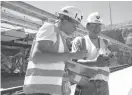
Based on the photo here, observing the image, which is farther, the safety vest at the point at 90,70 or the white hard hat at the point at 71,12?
the safety vest at the point at 90,70

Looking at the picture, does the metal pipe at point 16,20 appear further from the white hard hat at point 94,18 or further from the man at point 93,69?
the man at point 93,69

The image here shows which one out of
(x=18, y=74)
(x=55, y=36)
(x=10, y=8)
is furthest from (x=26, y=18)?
(x=55, y=36)

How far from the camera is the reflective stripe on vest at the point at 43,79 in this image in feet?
4.12

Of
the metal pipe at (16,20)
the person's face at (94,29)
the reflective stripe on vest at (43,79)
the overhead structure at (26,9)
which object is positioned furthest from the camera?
the metal pipe at (16,20)

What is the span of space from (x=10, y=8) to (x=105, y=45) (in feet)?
14.6

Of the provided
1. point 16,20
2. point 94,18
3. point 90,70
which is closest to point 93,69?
point 90,70

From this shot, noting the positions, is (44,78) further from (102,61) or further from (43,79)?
(102,61)

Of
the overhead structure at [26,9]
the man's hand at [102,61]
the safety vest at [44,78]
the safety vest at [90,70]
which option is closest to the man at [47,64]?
the safety vest at [44,78]

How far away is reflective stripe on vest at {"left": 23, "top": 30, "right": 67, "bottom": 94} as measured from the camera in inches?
49.4

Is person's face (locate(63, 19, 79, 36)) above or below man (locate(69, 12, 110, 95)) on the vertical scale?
above

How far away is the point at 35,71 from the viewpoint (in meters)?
1.27

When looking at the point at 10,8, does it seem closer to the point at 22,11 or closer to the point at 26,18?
the point at 22,11

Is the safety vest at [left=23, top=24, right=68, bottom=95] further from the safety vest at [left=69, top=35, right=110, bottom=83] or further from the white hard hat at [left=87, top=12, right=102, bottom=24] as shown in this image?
the white hard hat at [left=87, top=12, right=102, bottom=24]

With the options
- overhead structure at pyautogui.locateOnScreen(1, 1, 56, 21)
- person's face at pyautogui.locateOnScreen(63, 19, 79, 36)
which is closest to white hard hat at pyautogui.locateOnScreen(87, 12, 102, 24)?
person's face at pyautogui.locateOnScreen(63, 19, 79, 36)
